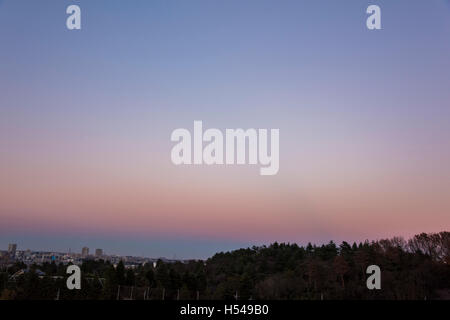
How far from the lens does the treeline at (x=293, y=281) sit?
25953 mm

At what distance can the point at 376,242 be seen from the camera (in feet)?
123

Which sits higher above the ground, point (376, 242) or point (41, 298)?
point (376, 242)

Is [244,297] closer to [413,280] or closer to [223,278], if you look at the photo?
[223,278]

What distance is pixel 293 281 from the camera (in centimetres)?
3105

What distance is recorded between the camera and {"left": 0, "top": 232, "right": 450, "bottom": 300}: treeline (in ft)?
85.1
